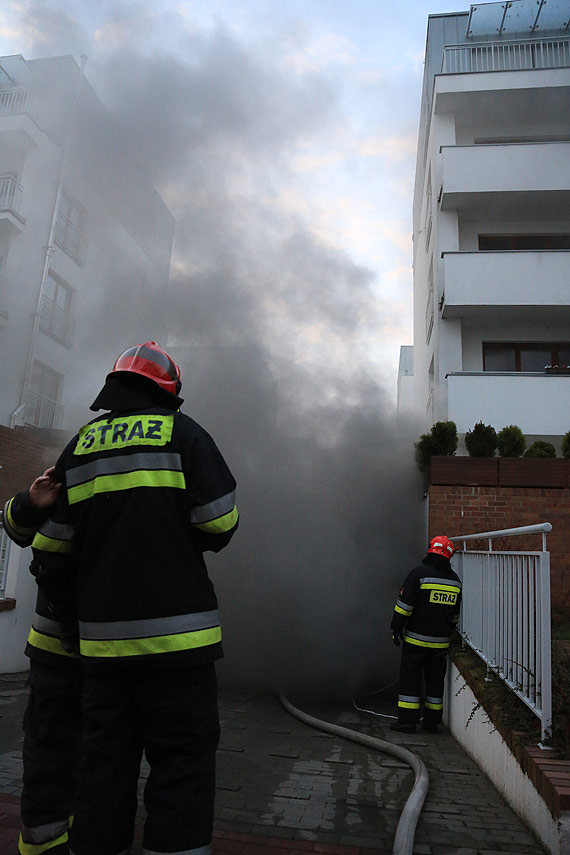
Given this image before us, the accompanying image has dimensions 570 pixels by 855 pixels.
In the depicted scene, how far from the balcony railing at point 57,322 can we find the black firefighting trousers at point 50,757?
630cm

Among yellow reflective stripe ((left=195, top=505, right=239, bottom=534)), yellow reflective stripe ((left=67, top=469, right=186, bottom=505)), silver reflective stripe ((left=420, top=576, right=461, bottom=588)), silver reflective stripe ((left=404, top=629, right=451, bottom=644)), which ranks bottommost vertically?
silver reflective stripe ((left=404, top=629, right=451, bottom=644))

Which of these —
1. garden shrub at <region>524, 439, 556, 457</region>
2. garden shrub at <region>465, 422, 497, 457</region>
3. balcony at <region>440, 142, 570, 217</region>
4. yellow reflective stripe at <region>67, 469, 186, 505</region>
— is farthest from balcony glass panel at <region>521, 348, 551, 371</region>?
yellow reflective stripe at <region>67, 469, 186, 505</region>

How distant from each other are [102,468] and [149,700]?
0.73 metres

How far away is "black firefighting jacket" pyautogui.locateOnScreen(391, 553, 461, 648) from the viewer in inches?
197

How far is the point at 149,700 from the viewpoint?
181 cm

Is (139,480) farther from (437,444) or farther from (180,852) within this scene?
(437,444)

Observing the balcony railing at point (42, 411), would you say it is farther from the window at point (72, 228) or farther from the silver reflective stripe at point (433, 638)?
the silver reflective stripe at point (433, 638)

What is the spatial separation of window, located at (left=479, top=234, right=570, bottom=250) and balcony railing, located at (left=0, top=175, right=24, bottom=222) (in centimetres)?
Result: 878

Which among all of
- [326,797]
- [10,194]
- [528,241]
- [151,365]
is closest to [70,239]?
[10,194]

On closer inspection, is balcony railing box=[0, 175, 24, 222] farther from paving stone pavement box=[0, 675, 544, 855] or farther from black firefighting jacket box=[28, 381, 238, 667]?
black firefighting jacket box=[28, 381, 238, 667]

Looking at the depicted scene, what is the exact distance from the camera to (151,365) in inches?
86.5

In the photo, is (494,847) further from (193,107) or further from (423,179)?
(423,179)

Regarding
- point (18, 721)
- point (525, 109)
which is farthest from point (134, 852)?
point (525, 109)

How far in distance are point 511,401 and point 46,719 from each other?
349 inches
